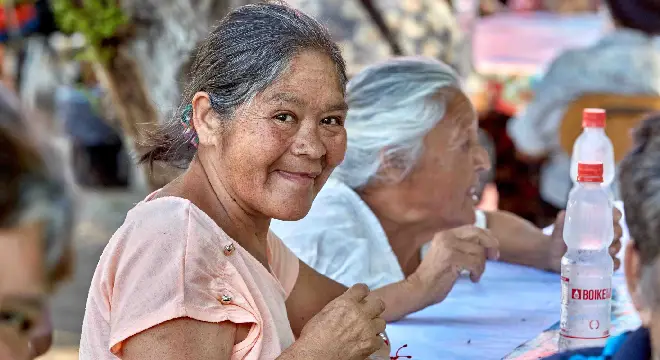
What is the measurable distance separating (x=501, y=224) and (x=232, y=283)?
5.57 feet

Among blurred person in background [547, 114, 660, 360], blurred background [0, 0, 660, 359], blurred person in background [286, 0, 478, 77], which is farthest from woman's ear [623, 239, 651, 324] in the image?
blurred person in background [286, 0, 478, 77]

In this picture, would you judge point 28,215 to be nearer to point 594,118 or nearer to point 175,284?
point 175,284

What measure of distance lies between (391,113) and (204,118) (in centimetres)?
103

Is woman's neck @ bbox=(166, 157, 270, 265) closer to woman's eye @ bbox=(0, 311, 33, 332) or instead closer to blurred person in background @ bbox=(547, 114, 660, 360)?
blurred person in background @ bbox=(547, 114, 660, 360)

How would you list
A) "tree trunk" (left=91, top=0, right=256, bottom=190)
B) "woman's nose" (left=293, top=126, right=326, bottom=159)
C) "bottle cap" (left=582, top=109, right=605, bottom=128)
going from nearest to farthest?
"woman's nose" (left=293, top=126, right=326, bottom=159)
"bottle cap" (left=582, top=109, right=605, bottom=128)
"tree trunk" (left=91, top=0, right=256, bottom=190)

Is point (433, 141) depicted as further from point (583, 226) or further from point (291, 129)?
point (291, 129)

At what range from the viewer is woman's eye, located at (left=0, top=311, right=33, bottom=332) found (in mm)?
801

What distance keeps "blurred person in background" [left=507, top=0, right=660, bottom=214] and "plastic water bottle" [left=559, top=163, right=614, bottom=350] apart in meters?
2.74

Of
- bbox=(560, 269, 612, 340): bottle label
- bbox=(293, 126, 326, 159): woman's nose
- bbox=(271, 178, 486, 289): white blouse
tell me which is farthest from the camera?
bbox=(271, 178, 486, 289): white blouse

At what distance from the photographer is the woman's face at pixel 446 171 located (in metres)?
2.76

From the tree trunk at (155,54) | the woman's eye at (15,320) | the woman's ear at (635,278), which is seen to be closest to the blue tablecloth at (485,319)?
the woman's ear at (635,278)

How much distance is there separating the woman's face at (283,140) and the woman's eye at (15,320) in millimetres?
926

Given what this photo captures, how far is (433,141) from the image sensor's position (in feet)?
9.04

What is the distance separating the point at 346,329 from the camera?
5.50ft
